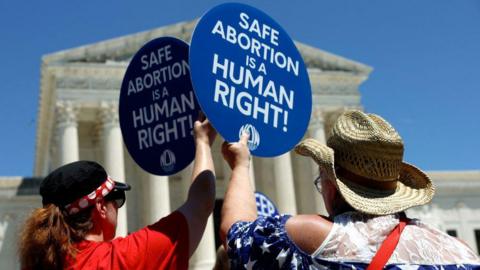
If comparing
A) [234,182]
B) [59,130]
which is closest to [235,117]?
[234,182]

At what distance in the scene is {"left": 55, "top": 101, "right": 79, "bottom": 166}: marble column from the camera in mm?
35781

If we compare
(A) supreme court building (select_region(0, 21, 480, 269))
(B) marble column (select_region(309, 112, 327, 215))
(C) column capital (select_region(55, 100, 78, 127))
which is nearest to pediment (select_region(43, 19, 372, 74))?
(A) supreme court building (select_region(0, 21, 480, 269))

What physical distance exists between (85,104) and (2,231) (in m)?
7.39

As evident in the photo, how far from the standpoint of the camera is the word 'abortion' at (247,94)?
4125 mm

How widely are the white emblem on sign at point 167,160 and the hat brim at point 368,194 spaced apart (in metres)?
1.10

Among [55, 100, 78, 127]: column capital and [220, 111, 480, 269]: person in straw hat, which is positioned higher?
[55, 100, 78, 127]: column capital

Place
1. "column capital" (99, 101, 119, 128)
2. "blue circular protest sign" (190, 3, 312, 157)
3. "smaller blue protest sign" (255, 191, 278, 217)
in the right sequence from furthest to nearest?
"column capital" (99, 101, 119, 128), "smaller blue protest sign" (255, 191, 278, 217), "blue circular protest sign" (190, 3, 312, 157)

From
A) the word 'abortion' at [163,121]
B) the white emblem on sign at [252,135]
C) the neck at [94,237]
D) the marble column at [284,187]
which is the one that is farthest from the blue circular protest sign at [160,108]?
the marble column at [284,187]

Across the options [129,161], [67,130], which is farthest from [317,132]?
[67,130]

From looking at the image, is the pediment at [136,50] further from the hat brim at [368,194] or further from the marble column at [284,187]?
the hat brim at [368,194]

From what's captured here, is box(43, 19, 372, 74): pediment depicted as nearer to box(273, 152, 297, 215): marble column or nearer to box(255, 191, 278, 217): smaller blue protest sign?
box(273, 152, 297, 215): marble column

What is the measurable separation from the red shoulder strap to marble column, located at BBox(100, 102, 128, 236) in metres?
32.1

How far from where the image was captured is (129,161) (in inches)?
1694

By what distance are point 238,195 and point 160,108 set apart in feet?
4.01
